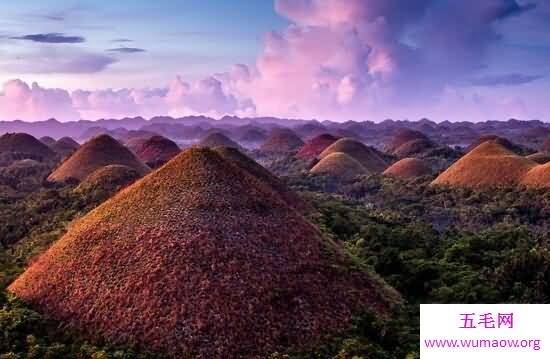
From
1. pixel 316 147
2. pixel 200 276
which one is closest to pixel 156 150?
pixel 316 147

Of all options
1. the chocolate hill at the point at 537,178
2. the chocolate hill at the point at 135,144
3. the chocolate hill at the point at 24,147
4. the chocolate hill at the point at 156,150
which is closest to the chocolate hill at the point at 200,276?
the chocolate hill at the point at 537,178

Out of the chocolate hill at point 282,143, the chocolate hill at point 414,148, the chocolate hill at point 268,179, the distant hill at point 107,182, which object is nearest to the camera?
the chocolate hill at point 268,179

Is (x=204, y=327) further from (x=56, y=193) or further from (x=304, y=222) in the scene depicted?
(x=56, y=193)

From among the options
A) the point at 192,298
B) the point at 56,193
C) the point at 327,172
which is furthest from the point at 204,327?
the point at 327,172

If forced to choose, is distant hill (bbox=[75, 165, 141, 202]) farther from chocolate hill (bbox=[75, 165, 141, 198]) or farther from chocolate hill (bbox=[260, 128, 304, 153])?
chocolate hill (bbox=[260, 128, 304, 153])

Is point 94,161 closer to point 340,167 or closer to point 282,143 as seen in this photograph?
point 340,167

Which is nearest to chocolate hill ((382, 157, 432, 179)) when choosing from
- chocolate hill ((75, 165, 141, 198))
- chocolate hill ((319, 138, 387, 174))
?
chocolate hill ((319, 138, 387, 174))

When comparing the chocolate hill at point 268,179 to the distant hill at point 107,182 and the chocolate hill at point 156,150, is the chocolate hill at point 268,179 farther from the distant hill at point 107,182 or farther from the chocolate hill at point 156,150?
the chocolate hill at point 156,150
